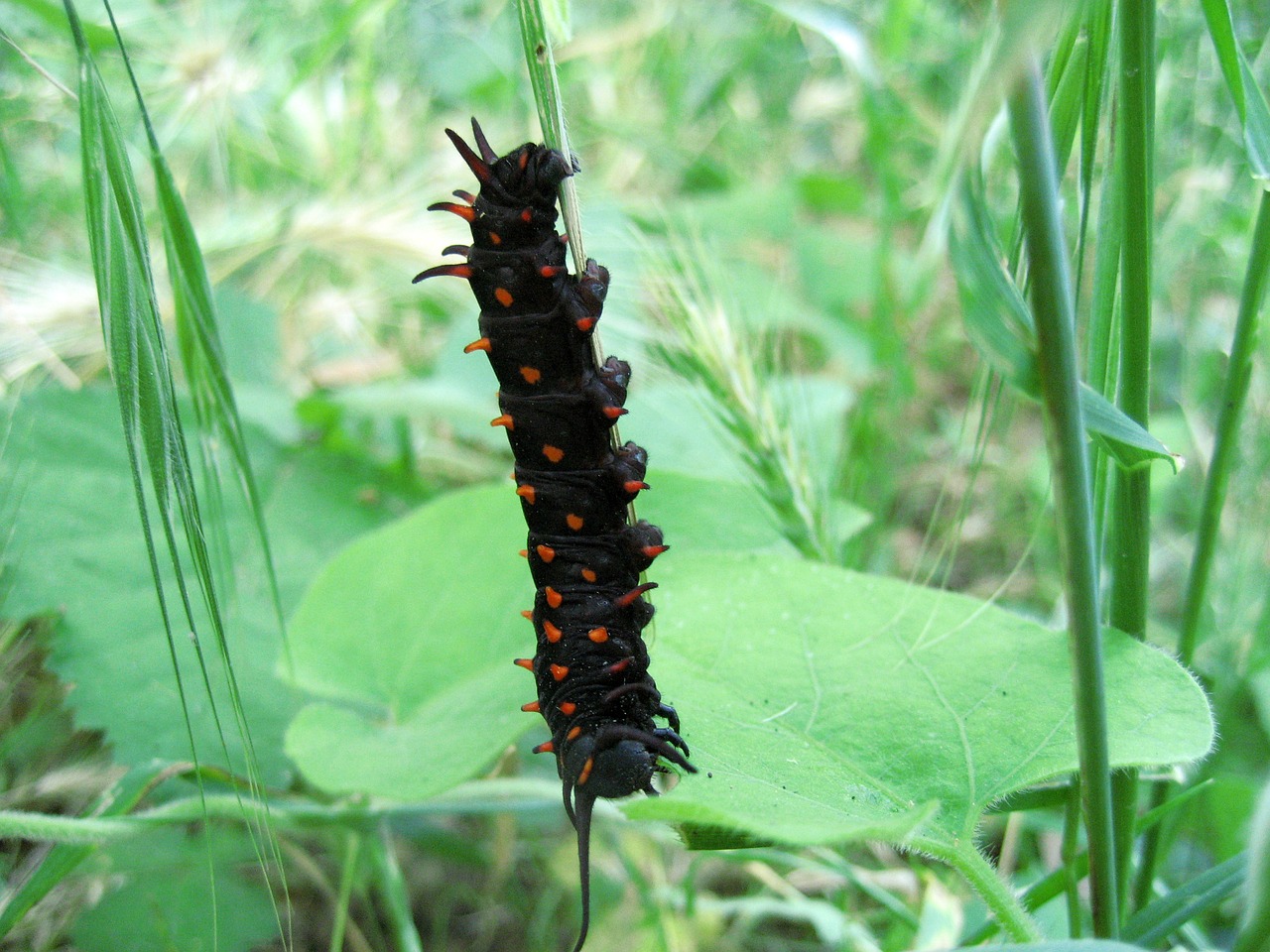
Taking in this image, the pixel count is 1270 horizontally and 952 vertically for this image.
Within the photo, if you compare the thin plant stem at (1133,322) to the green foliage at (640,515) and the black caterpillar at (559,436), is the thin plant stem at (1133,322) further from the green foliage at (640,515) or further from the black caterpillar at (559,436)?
the black caterpillar at (559,436)

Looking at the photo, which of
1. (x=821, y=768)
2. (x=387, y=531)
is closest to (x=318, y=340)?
(x=387, y=531)

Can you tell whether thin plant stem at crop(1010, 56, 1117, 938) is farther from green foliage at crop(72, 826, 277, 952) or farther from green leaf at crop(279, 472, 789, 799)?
green foliage at crop(72, 826, 277, 952)

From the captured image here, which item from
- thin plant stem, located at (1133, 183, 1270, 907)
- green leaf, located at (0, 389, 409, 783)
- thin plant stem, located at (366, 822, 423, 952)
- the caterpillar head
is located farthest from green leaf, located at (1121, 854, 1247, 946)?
green leaf, located at (0, 389, 409, 783)

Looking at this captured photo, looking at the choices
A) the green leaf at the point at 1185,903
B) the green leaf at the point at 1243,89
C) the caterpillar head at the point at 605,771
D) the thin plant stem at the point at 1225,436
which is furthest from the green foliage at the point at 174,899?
the green leaf at the point at 1243,89

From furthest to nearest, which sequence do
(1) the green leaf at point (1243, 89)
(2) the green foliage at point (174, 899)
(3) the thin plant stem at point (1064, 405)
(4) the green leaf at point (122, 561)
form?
(4) the green leaf at point (122, 561) < (2) the green foliage at point (174, 899) < (1) the green leaf at point (1243, 89) < (3) the thin plant stem at point (1064, 405)

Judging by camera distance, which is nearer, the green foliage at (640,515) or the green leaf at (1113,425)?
the green leaf at (1113,425)

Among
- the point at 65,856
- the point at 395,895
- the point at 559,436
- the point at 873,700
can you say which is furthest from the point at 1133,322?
the point at 65,856

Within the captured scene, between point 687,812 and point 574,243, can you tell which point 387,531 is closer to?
point 574,243
